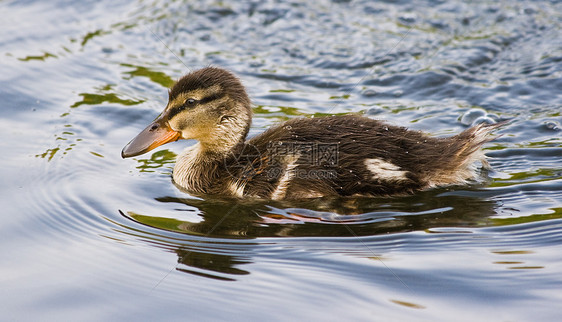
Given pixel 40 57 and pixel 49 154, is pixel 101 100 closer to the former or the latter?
pixel 49 154

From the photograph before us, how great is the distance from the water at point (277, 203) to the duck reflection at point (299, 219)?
18mm

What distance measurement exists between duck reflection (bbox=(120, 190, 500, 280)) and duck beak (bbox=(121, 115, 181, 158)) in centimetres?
42

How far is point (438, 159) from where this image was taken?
474 centimetres

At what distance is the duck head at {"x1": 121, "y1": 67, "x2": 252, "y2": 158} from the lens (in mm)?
4961

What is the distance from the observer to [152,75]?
720 centimetres

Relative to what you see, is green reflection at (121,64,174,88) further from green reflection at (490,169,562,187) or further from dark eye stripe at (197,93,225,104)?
green reflection at (490,169,562,187)

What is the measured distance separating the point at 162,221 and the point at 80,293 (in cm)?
96

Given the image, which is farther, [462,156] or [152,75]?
[152,75]

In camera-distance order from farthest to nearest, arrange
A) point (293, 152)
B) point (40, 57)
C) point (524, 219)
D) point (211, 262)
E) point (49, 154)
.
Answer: point (40, 57) < point (49, 154) < point (293, 152) < point (524, 219) < point (211, 262)

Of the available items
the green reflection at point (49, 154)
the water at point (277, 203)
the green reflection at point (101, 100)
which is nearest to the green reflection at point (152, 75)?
the water at point (277, 203)

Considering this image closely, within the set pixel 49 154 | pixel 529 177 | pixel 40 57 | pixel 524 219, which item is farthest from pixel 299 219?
pixel 40 57

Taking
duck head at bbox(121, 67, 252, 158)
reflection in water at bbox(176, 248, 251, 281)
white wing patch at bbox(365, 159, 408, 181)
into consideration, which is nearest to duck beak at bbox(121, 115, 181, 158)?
duck head at bbox(121, 67, 252, 158)

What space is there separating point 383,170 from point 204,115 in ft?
4.63

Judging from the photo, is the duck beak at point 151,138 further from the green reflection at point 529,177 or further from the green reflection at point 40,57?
the green reflection at point 40,57
